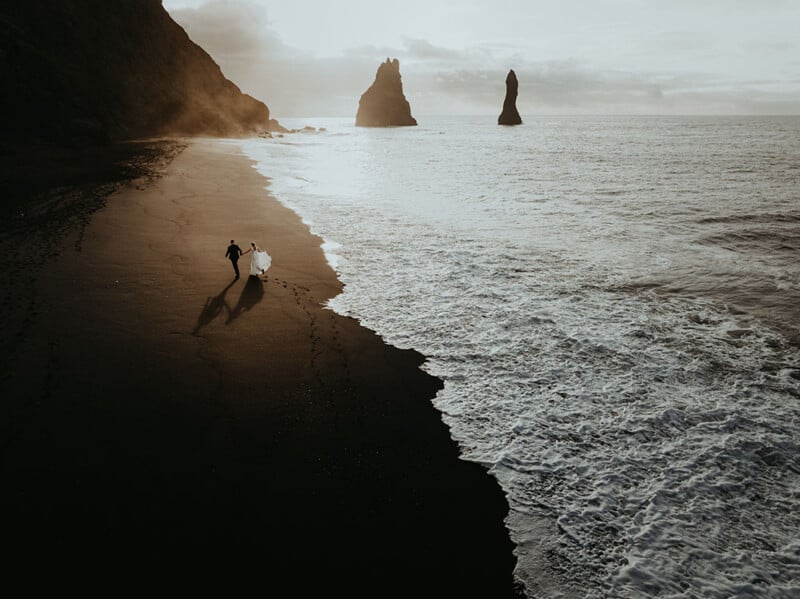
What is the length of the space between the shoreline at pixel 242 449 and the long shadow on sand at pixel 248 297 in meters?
0.08

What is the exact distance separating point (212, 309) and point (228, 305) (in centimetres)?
46

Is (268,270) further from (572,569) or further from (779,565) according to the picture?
(779,565)

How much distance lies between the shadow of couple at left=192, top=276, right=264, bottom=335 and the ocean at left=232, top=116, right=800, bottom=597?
2.56 metres

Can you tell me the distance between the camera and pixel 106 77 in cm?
7725

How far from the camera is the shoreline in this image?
17.8 ft

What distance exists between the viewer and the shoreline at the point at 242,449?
17.8ft

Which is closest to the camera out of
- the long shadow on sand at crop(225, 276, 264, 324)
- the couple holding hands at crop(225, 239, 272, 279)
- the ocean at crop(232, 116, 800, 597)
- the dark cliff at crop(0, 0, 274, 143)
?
the ocean at crop(232, 116, 800, 597)

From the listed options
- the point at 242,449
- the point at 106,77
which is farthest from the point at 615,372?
the point at 106,77

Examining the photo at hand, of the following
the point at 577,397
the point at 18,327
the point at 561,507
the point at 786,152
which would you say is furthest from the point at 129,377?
the point at 786,152

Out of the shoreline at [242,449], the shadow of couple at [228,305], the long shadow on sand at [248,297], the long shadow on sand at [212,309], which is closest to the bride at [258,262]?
the long shadow on sand at [248,297]

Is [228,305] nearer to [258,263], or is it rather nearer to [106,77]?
[258,263]

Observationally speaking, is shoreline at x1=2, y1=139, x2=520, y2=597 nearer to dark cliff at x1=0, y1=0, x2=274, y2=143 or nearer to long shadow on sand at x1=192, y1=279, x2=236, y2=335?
long shadow on sand at x1=192, y1=279, x2=236, y2=335

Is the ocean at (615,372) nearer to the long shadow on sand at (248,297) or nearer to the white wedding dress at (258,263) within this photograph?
the long shadow on sand at (248,297)

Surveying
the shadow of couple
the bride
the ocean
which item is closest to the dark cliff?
the ocean
